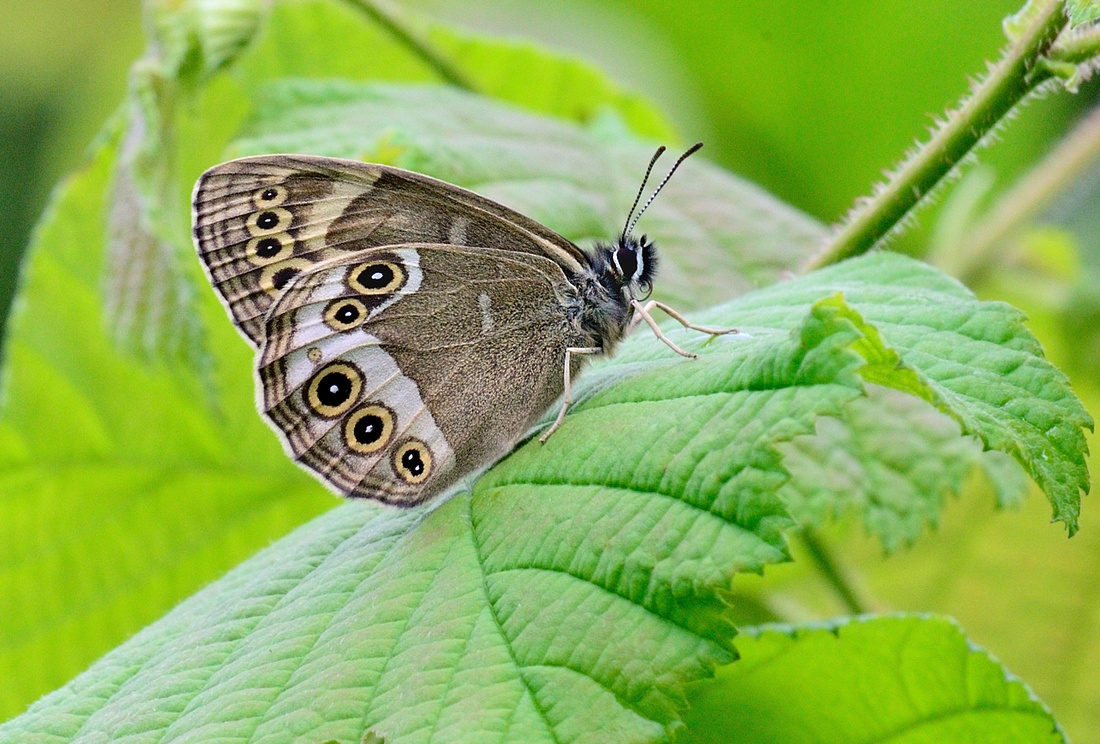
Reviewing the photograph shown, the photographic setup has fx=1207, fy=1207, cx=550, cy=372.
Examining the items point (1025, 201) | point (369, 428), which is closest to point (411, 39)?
point (369, 428)

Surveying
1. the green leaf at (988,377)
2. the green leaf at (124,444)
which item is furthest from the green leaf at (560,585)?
the green leaf at (124,444)

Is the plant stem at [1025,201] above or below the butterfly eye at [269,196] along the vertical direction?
above

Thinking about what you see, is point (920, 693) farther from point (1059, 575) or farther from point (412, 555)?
point (1059, 575)

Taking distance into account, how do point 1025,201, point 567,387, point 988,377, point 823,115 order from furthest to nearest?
point 823,115 → point 1025,201 → point 567,387 → point 988,377

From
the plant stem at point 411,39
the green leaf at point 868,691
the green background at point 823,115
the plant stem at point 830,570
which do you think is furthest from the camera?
the green background at point 823,115

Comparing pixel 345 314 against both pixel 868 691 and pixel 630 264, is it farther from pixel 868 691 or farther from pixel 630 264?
pixel 868 691

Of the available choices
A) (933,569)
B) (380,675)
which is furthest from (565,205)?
(933,569)

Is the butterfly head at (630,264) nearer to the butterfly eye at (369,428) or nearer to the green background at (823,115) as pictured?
the butterfly eye at (369,428)
